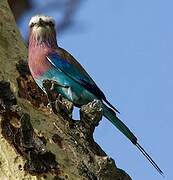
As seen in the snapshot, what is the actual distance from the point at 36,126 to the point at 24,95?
357mm

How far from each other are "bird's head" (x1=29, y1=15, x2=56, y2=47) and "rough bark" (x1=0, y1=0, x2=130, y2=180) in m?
1.04

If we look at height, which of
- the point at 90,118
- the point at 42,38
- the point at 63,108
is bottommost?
the point at 90,118

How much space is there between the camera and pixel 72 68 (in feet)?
15.0

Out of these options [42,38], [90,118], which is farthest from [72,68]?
[90,118]

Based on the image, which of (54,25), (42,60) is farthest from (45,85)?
(54,25)

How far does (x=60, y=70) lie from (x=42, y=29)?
0.35m

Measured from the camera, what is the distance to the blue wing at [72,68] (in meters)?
4.46

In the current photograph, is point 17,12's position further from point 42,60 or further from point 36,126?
point 36,126

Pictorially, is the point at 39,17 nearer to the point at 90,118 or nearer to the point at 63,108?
the point at 63,108

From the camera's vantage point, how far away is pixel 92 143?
10.6ft

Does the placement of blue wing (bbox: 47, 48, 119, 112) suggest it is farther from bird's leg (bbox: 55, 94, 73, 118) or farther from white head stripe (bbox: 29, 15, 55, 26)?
bird's leg (bbox: 55, 94, 73, 118)

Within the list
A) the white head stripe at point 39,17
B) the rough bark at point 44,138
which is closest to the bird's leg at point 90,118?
the rough bark at point 44,138

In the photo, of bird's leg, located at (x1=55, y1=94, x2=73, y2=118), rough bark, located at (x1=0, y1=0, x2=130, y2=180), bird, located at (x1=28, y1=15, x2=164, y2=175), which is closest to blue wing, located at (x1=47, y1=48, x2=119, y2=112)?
bird, located at (x1=28, y1=15, x2=164, y2=175)

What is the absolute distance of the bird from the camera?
4.20 m
